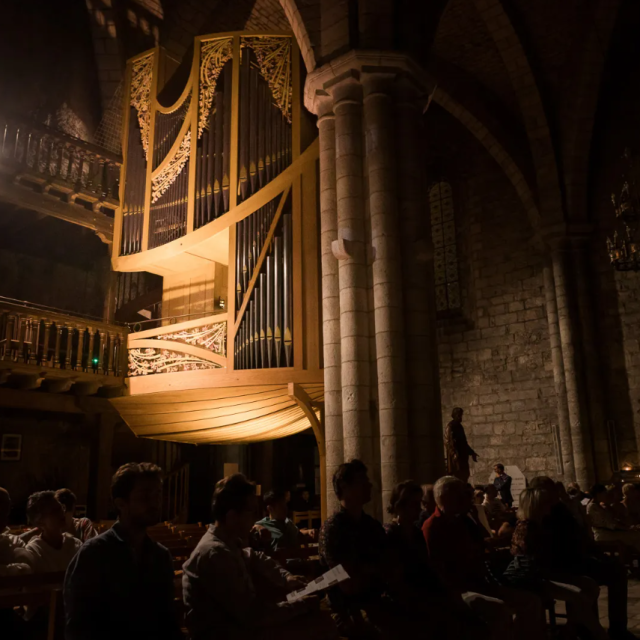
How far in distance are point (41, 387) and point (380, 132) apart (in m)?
6.84

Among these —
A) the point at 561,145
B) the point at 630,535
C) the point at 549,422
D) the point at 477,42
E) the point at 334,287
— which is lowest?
the point at 630,535

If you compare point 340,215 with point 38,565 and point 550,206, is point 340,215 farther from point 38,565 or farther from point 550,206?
point 550,206

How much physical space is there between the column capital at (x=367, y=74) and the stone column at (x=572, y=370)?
689 cm

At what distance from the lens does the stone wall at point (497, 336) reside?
14.4 metres

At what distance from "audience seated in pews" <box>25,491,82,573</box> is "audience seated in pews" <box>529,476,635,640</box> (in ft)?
9.35

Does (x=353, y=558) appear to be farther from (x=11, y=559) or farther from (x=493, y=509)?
(x=493, y=509)

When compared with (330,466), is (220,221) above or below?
above

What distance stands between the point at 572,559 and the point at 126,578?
10.1 feet

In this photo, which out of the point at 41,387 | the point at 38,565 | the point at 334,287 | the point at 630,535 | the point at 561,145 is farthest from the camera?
the point at 561,145

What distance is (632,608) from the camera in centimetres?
548

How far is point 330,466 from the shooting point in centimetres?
734

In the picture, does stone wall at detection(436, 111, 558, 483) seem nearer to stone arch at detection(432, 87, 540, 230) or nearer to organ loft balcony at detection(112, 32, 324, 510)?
stone arch at detection(432, 87, 540, 230)

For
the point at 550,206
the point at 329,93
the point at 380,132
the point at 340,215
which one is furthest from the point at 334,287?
the point at 550,206

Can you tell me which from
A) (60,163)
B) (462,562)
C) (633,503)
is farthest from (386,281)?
(60,163)
